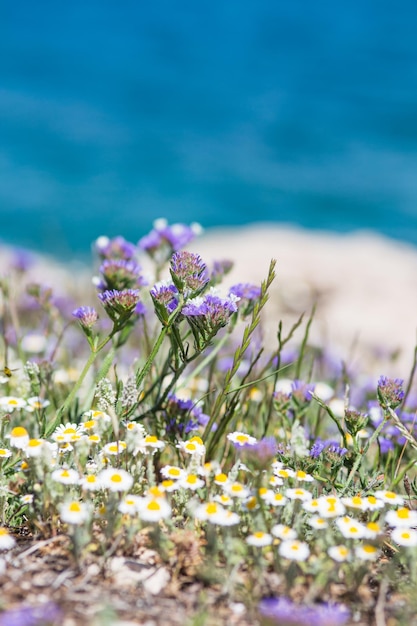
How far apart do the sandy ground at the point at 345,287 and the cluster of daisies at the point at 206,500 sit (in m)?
4.11

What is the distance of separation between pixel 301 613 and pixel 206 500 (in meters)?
0.52

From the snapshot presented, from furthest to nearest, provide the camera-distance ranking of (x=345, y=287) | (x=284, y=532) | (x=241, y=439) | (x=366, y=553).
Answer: (x=345, y=287)
(x=241, y=439)
(x=284, y=532)
(x=366, y=553)

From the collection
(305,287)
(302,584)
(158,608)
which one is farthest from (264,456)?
(305,287)

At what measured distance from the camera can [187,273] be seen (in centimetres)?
201

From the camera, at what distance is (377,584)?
1.73 metres

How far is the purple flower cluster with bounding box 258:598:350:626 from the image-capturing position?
4.48ft

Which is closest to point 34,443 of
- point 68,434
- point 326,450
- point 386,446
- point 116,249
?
point 68,434

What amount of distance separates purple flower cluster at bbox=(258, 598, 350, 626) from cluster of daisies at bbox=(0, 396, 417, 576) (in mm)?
107

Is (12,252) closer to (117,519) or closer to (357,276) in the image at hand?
(117,519)

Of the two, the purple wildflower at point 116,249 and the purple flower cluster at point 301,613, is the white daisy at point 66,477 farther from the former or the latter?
the purple wildflower at point 116,249

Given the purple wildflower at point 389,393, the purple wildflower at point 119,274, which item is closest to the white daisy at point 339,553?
the purple wildflower at point 389,393

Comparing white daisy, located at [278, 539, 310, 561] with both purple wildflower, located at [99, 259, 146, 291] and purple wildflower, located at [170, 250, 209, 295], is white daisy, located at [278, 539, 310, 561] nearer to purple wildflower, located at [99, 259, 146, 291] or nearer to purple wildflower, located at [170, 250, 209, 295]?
purple wildflower, located at [170, 250, 209, 295]

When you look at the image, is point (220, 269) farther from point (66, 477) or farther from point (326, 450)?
point (66, 477)

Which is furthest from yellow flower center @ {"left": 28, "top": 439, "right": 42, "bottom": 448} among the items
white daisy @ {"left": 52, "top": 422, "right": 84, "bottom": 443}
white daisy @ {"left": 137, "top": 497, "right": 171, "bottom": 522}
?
white daisy @ {"left": 137, "top": 497, "right": 171, "bottom": 522}
